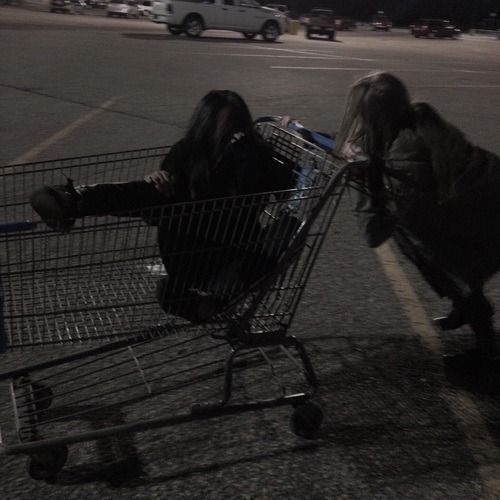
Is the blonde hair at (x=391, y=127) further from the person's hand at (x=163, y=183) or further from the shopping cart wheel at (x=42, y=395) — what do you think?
the shopping cart wheel at (x=42, y=395)

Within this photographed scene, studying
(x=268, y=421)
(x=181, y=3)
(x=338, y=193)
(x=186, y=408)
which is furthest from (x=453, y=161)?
(x=181, y=3)

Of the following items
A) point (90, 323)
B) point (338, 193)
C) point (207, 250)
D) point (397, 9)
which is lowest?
point (397, 9)

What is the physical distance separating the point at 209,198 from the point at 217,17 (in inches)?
1016

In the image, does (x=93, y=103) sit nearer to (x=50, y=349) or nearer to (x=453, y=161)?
(x=50, y=349)

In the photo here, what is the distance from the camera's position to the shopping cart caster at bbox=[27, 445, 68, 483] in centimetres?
267

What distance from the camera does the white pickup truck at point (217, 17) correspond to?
26.9m

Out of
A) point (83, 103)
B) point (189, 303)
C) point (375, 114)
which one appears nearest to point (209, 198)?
point (189, 303)

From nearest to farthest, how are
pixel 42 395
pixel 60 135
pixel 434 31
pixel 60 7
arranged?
pixel 42 395, pixel 60 135, pixel 60 7, pixel 434 31

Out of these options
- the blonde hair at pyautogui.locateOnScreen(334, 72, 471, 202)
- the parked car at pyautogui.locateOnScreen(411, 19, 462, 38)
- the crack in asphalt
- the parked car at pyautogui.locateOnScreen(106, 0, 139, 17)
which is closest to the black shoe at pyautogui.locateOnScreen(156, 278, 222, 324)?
the blonde hair at pyautogui.locateOnScreen(334, 72, 471, 202)

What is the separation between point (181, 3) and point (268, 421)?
25.2 meters

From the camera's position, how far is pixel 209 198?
9.75 feet

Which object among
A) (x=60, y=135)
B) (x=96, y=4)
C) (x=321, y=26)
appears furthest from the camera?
(x=96, y=4)

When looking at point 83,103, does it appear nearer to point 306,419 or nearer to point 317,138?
point 317,138

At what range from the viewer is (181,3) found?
26453 millimetres
